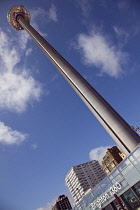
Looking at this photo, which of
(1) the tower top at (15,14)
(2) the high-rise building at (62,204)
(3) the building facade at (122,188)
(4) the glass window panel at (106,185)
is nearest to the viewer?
(3) the building facade at (122,188)

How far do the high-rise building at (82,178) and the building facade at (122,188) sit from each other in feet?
441

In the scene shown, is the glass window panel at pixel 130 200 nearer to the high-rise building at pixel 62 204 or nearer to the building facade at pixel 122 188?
the building facade at pixel 122 188

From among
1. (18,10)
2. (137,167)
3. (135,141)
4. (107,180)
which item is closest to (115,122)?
(135,141)

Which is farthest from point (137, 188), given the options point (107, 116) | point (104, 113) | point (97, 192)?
point (104, 113)

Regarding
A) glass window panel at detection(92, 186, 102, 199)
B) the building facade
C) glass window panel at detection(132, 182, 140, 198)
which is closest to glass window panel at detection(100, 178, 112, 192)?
the building facade

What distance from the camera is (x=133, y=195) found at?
1927 centimetres

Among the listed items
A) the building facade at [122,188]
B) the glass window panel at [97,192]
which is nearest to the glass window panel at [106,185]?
the building facade at [122,188]

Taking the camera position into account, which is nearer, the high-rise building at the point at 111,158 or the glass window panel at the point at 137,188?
the glass window panel at the point at 137,188

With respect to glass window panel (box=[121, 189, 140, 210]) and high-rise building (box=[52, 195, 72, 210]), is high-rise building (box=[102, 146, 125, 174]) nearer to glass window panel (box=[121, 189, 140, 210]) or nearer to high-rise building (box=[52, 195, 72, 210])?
high-rise building (box=[52, 195, 72, 210])

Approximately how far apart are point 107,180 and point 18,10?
56.0m

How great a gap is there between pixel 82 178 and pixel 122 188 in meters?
147

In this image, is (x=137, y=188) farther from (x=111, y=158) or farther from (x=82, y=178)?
(x=82, y=178)

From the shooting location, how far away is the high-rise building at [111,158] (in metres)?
89.0

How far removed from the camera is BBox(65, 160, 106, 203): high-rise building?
150m
